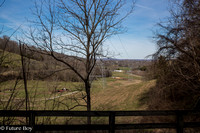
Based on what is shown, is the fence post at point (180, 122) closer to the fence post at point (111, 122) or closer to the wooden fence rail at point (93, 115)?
the wooden fence rail at point (93, 115)

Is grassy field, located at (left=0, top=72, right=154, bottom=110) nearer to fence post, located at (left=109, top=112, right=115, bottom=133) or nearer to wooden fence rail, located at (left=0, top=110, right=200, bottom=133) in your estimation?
wooden fence rail, located at (left=0, top=110, right=200, bottom=133)

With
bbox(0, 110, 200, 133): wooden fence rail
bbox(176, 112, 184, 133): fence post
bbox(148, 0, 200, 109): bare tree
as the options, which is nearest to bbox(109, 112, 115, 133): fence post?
bbox(0, 110, 200, 133): wooden fence rail

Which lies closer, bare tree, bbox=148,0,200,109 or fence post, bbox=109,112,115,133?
fence post, bbox=109,112,115,133

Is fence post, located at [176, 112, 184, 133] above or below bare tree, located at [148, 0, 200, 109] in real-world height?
below

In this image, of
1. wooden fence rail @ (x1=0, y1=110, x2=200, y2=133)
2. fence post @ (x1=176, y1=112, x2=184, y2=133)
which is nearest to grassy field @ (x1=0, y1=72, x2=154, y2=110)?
wooden fence rail @ (x1=0, y1=110, x2=200, y2=133)

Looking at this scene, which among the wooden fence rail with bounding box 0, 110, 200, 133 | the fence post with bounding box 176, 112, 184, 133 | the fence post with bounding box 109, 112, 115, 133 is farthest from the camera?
the fence post with bounding box 176, 112, 184, 133

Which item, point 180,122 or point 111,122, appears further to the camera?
point 180,122

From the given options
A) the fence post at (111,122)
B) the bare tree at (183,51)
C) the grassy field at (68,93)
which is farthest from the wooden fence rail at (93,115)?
the bare tree at (183,51)

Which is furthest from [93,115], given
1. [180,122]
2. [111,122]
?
[180,122]

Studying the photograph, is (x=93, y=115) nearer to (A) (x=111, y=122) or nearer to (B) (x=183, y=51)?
(A) (x=111, y=122)

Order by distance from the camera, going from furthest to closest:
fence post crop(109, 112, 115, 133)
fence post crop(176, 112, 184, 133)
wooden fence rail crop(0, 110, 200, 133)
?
fence post crop(176, 112, 184, 133), fence post crop(109, 112, 115, 133), wooden fence rail crop(0, 110, 200, 133)

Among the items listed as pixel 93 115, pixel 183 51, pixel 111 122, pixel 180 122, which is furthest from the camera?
pixel 183 51

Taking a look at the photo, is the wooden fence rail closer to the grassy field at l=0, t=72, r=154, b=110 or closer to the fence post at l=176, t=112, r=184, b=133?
the fence post at l=176, t=112, r=184, b=133

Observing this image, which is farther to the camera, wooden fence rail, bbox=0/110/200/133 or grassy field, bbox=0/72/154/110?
grassy field, bbox=0/72/154/110
